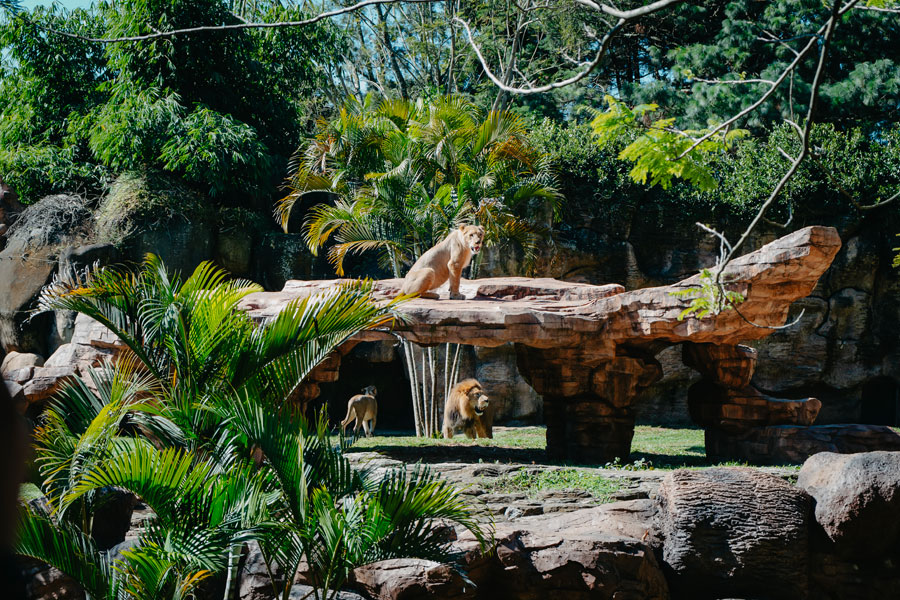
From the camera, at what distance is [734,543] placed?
7195 millimetres

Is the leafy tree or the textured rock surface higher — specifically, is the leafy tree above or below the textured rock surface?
above

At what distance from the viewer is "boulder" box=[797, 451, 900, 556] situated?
7281mm

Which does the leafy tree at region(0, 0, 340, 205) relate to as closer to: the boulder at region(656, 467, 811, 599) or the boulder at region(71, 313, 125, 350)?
the boulder at region(71, 313, 125, 350)

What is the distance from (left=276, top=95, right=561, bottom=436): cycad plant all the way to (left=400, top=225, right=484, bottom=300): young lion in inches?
101

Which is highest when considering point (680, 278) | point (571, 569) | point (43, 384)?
point (680, 278)

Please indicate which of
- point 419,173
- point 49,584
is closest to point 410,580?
point 49,584

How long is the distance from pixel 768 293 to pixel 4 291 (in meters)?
15.2

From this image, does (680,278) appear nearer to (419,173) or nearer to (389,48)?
(419,173)

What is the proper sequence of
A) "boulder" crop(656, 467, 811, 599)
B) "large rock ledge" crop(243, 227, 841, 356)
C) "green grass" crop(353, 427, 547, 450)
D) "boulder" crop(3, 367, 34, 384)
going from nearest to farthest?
1. "boulder" crop(656, 467, 811, 599)
2. "large rock ledge" crop(243, 227, 841, 356)
3. "boulder" crop(3, 367, 34, 384)
4. "green grass" crop(353, 427, 547, 450)

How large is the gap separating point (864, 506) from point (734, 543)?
1198 millimetres

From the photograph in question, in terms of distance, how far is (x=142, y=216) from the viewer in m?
16.9

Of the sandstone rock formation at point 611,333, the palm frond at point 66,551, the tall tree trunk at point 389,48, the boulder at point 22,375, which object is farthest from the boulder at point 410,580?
the tall tree trunk at point 389,48

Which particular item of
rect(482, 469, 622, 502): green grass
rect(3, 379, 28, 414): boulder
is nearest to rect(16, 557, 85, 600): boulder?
rect(482, 469, 622, 502): green grass

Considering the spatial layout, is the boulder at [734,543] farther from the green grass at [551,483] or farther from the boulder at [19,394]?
the boulder at [19,394]
